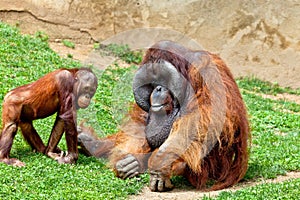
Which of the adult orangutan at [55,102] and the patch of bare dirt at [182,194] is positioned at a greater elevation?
the adult orangutan at [55,102]

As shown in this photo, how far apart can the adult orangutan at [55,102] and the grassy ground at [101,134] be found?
213mm

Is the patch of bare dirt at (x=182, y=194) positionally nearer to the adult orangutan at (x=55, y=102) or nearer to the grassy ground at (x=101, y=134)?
the grassy ground at (x=101, y=134)

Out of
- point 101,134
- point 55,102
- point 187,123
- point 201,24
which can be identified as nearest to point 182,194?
point 187,123

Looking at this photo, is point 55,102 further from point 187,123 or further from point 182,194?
point 182,194

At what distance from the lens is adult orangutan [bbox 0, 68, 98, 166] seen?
18.0 feet

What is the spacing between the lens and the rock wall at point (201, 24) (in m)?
9.70

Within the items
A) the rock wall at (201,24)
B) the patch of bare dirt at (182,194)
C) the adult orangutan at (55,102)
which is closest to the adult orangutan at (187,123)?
the patch of bare dirt at (182,194)

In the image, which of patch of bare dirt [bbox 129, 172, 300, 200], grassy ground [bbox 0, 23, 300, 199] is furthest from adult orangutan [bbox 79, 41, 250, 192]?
grassy ground [bbox 0, 23, 300, 199]

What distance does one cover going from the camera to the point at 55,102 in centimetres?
557

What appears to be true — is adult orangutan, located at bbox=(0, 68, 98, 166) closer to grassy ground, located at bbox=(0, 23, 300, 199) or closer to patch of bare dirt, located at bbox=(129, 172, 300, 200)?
grassy ground, located at bbox=(0, 23, 300, 199)

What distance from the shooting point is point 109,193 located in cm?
495

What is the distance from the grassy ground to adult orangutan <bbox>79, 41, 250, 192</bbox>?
0.19 m

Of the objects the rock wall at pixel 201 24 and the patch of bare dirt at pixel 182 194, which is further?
the rock wall at pixel 201 24

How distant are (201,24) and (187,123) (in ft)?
15.8
